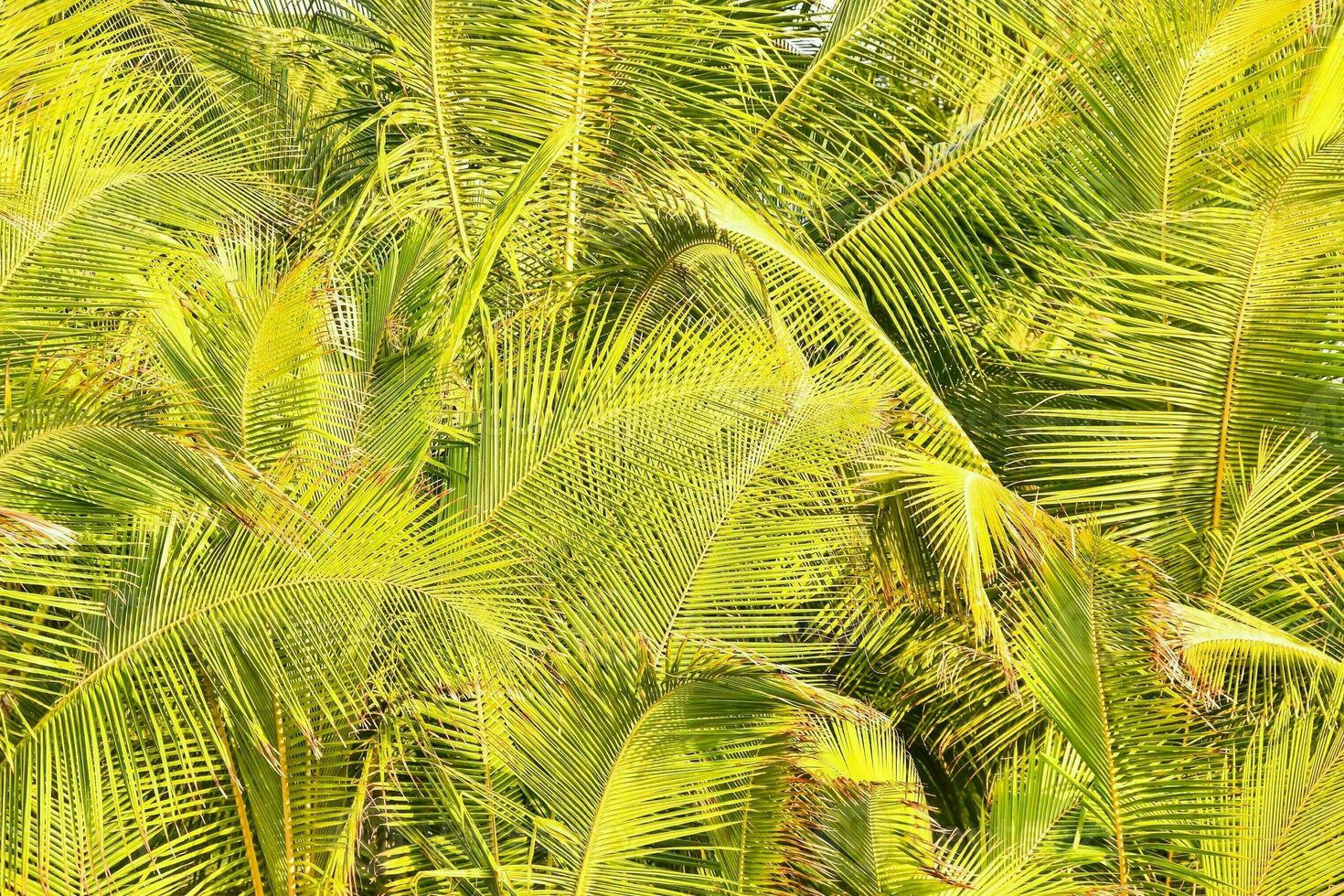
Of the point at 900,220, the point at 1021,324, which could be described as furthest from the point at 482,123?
the point at 1021,324

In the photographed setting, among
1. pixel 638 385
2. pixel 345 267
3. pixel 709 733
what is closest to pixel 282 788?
pixel 709 733

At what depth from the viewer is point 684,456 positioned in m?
4.94

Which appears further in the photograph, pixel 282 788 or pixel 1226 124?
pixel 1226 124

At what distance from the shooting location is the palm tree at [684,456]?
13.6 feet

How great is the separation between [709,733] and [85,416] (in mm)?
2076

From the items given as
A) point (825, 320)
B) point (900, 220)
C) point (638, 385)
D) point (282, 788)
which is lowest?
Answer: point (282, 788)

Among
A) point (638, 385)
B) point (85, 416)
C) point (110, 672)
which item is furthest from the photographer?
point (638, 385)

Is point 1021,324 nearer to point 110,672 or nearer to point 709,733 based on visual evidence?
point 709,733

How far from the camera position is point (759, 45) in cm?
688

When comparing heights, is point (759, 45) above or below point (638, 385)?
above

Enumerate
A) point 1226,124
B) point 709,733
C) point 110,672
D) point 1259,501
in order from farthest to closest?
point 1226,124 → point 1259,501 → point 709,733 → point 110,672

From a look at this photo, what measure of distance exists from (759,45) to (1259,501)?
315 cm

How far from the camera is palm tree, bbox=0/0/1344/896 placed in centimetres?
416

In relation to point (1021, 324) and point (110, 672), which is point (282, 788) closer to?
point (110, 672)
